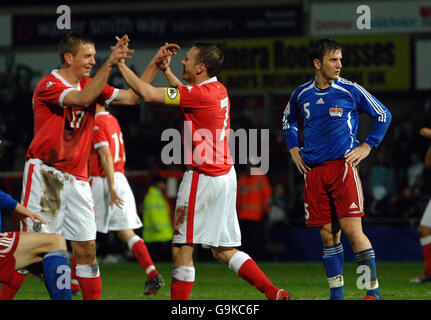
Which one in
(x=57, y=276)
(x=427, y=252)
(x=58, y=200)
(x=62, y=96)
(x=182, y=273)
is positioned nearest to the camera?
(x=57, y=276)

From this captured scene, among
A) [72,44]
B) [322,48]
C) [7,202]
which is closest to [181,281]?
[7,202]

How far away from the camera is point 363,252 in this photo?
23.2ft

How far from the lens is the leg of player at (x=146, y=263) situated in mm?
8859

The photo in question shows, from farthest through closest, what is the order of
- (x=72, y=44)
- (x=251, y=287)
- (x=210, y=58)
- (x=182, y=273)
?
(x=251, y=287), (x=72, y=44), (x=210, y=58), (x=182, y=273)

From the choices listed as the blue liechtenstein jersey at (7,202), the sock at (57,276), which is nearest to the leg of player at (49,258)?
the sock at (57,276)

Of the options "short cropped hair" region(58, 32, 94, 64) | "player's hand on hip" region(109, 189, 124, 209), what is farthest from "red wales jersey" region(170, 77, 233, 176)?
"player's hand on hip" region(109, 189, 124, 209)

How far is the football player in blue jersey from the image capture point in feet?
23.6

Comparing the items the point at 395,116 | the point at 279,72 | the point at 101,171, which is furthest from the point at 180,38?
the point at 101,171

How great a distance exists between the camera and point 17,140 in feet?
56.7

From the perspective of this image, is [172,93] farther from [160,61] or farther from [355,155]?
[355,155]

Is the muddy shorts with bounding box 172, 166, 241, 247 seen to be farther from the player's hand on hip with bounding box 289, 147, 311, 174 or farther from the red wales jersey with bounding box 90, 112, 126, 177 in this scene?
the red wales jersey with bounding box 90, 112, 126, 177

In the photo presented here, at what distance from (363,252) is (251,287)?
2.70 m
